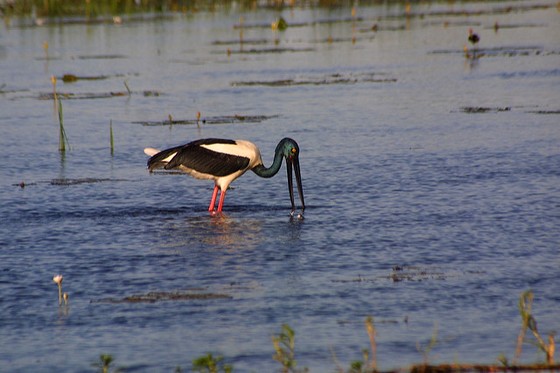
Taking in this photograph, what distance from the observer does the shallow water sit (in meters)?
6.88

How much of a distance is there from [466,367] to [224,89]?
15545mm

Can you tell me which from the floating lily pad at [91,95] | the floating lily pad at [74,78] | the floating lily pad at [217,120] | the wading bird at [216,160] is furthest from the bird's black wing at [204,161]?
the floating lily pad at [74,78]

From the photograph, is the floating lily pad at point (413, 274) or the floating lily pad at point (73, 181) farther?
the floating lily pad at point (73, 181)

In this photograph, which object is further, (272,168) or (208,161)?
(272,168)

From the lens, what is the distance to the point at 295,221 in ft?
33.9

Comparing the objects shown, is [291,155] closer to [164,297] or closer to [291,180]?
[291,180]

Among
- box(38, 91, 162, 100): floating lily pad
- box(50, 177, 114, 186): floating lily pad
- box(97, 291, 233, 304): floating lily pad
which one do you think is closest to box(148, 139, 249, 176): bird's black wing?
box(50, 177, 114, 186): floating lily pad

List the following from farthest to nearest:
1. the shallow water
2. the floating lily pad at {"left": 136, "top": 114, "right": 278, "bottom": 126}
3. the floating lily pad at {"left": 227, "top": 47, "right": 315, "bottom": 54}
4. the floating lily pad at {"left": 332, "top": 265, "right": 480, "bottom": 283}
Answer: the floating lily pad at {"left": 227, "top": 47, "right": 315, "bottom": 54} < the floating lily pad at {"left": 136, "top": 114, "right": 278, "bottom": 126} < the floating lily pad at {"left": 332, "top": 265, "right": 480, "bottom": 283} < the shallow water

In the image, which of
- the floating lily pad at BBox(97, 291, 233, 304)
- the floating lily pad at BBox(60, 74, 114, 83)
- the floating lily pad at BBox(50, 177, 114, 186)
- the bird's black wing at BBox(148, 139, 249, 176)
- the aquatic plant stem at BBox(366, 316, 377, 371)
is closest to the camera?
the aquatic plant stem at BBox(366, 316, 377, 371)

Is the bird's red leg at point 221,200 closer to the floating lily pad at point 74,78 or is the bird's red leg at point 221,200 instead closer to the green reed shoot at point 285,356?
the green reed shoot at point 285,356

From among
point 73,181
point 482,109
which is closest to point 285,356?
point 73,181

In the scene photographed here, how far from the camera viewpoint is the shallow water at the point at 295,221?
688cm

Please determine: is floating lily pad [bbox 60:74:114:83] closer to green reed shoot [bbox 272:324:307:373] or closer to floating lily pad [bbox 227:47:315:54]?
floating lily pad [bbox 227:47:315:54]

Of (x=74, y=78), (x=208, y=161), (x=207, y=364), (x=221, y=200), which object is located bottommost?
(x=207, y=364)
